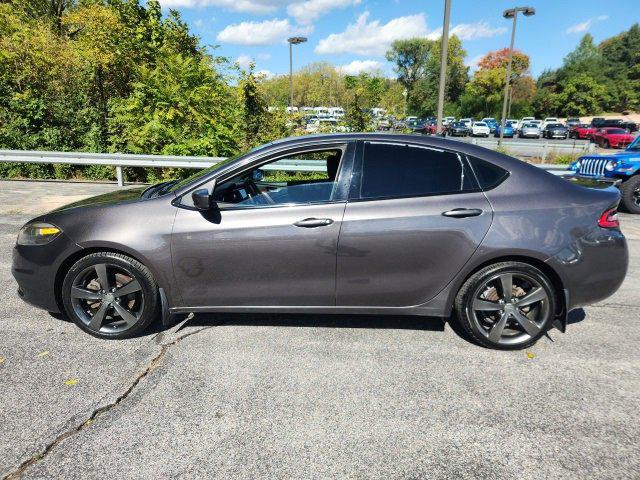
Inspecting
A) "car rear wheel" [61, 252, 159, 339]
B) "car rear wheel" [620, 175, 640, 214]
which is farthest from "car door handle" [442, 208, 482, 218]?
"car rear wheel" [620, 175, 640, 214]

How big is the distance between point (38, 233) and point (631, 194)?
10.00 m

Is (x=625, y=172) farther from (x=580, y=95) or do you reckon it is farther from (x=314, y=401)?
(x=580, y=95)

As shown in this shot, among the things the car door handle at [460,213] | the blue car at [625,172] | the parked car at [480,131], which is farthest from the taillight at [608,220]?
the parked car at [480,131]

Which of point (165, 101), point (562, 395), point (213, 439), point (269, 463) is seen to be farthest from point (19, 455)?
point (165, 101)

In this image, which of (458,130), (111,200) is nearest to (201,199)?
(111,200)

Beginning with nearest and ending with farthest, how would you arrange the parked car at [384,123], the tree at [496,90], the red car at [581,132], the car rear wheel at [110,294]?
1. the car rear wheel at [110,294]
2. the parked car at [384,123]
3. the red car at [581,132]
4. the tree at [496,90]

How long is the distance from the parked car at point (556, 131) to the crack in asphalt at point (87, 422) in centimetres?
4583

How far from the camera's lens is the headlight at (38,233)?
11.2ft

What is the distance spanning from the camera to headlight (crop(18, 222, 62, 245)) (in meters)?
3.42

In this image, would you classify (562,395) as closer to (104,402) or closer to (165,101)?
(104,402)

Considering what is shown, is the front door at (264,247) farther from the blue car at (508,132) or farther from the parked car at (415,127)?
the blue car at (508,132)

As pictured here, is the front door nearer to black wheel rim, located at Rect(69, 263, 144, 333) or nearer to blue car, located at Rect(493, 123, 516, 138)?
black wheel rim, located at Rect(69, 263, 144, 333)

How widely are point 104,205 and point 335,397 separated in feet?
7.63

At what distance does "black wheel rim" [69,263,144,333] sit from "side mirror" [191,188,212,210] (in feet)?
2.63
